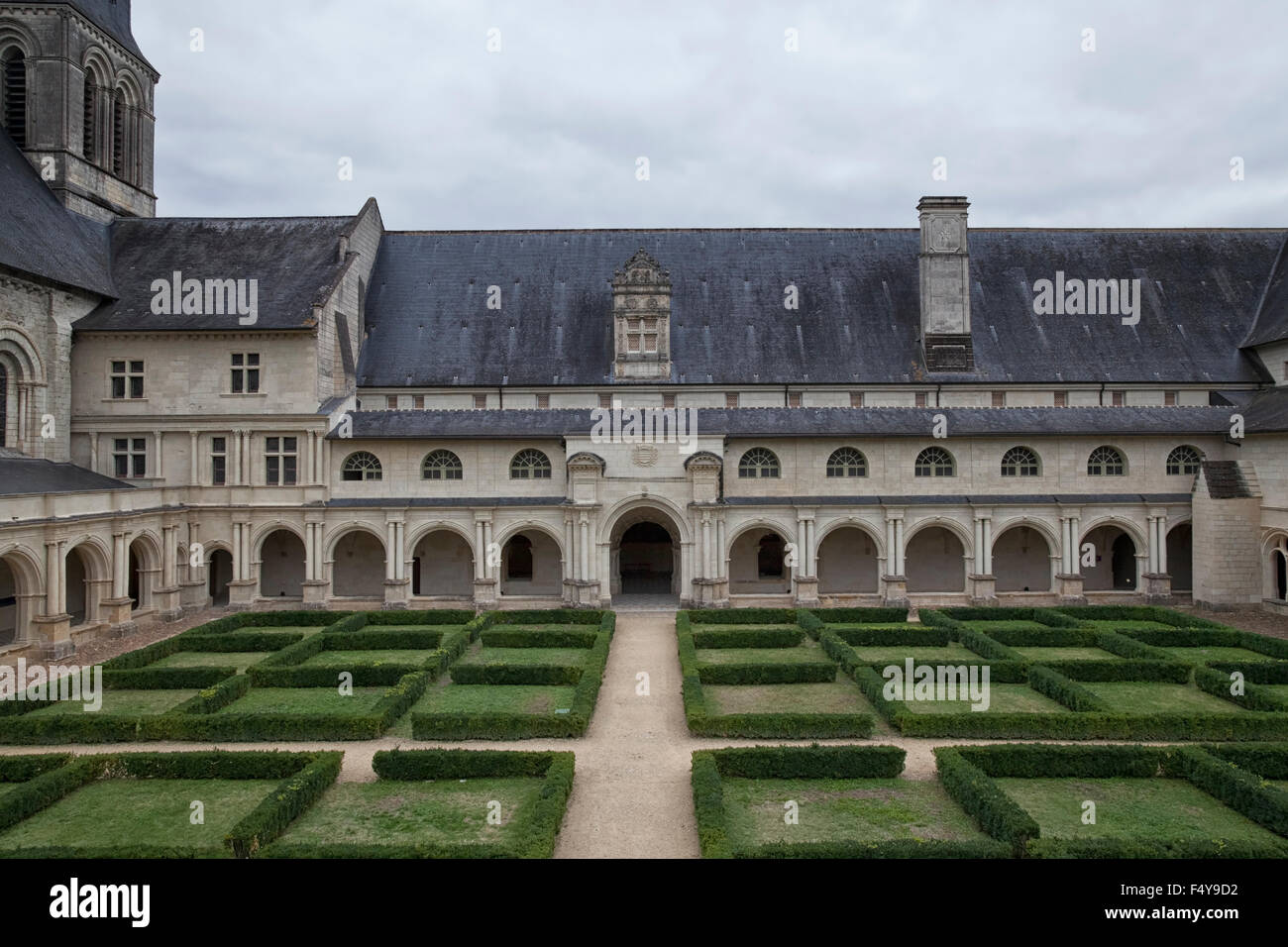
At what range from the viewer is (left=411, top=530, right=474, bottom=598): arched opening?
4006 centimetres

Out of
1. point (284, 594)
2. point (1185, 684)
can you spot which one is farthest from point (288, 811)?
point (284, 594)

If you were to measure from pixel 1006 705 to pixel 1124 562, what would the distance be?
2296 cm

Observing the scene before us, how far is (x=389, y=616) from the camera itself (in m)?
33.1

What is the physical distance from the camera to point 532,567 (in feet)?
136

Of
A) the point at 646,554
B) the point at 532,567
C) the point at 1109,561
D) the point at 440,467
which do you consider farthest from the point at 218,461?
the point at 1109,561

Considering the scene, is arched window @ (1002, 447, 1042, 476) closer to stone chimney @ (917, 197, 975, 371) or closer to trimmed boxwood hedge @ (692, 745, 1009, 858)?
stone chimney @ (917, 197, 975, 371)

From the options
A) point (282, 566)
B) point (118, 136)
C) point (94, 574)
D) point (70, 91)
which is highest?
point (70, 91)

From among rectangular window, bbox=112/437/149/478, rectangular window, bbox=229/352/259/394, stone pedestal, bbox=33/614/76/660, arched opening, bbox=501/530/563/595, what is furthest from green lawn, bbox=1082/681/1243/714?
rectangular window, bbox=112/437/149/478

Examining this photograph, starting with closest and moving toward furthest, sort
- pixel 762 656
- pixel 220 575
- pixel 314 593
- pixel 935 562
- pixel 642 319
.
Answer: pixel 762 656 < pixel 314 593 < pixel 935 562 < pixel 220 575 < pixel 642 319

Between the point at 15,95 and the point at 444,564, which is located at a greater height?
the point at 15,95

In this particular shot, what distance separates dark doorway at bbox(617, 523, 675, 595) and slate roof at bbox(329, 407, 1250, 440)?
8373 millimetres

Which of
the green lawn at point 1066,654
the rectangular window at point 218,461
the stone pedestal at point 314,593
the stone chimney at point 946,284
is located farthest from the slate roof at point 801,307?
the green lawn at point 1066,654

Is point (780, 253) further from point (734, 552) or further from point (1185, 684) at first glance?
point (1185, 684)

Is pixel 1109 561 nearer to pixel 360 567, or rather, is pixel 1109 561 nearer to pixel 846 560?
pixel 846 560
